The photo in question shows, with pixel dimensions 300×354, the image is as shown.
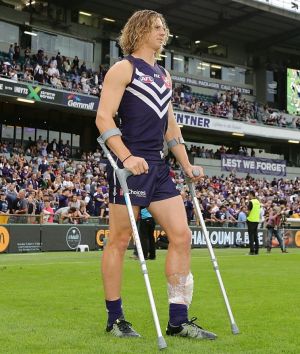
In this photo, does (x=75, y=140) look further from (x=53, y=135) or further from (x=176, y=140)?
(x=176, y=140)

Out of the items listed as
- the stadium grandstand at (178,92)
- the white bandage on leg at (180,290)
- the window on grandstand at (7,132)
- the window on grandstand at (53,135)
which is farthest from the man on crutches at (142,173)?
the window on grandstand at (53,135)

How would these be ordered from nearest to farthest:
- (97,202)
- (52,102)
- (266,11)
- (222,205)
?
(97,202) < (222,205) < (52,102) < (266,11)

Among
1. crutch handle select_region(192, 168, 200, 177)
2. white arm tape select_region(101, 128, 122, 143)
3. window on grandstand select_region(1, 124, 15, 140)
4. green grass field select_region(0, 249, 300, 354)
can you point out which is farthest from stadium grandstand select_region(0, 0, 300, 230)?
white arm tape select_region(101, 128, 122, 143)

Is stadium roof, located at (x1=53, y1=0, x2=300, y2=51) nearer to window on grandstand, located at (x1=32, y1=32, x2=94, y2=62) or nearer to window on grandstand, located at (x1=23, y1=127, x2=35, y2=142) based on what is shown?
window on grandstand, located at (x1=32, y1=32, x2=94, y2=62)

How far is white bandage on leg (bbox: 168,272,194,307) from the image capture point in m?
5.11

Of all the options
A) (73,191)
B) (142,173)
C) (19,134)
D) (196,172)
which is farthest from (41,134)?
(142,173)

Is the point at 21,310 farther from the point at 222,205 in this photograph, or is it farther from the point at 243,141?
the point at 243,141

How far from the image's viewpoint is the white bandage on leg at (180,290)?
16.8 ft

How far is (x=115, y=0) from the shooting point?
4338cm

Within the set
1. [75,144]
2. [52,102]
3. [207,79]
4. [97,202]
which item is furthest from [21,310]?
[207,79]

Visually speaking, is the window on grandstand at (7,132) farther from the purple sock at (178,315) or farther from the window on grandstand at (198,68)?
the purple sock at (178,315)

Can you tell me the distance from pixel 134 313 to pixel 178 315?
53.8 inches

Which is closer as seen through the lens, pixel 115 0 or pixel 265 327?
pixel 265 327

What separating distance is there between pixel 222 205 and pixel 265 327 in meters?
25.4
